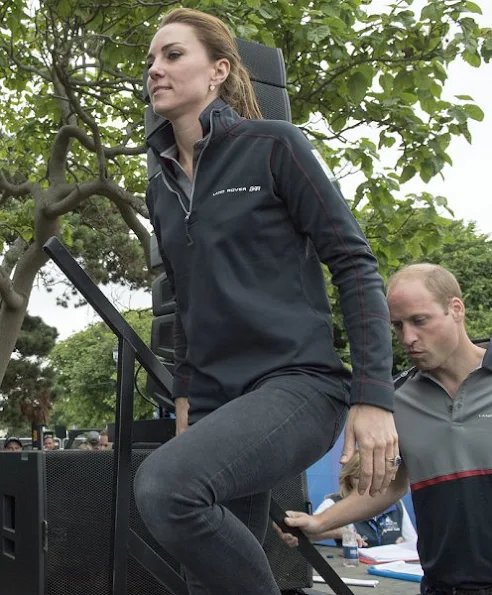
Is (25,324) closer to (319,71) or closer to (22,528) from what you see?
(319,71)

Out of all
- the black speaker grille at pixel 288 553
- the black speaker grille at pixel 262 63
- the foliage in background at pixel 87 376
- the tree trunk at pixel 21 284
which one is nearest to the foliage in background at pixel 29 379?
the foliage in background at pixel 87 376

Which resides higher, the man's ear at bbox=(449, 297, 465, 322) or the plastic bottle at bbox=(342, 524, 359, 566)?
the man's ear at bbox=(449, 297, 465, 322)

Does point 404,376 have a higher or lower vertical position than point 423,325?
lower

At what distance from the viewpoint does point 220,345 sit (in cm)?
207

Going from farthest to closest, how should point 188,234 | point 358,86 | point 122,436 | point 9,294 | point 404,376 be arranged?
point 9,294
point 358,86
point 404,376
point 122,436
point 188,234

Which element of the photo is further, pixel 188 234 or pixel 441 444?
pixel 441 444

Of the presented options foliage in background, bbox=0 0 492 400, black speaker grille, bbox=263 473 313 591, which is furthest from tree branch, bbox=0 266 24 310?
black speaker grille, bbox=263 473 313 591

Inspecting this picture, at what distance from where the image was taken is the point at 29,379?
30.8 m

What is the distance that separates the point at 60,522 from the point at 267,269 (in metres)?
2.00

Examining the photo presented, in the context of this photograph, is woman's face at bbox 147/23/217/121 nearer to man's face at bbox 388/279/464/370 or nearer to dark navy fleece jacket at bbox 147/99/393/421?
dark navy fleece jacket at bbox 147/99/393/421

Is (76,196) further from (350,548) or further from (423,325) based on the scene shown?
(423,325)

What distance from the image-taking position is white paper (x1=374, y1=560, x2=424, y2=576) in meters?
5.95

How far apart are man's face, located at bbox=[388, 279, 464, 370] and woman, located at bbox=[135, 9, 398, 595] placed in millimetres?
690

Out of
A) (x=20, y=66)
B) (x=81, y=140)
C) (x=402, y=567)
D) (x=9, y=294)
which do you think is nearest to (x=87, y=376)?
(x=9, y=294)
